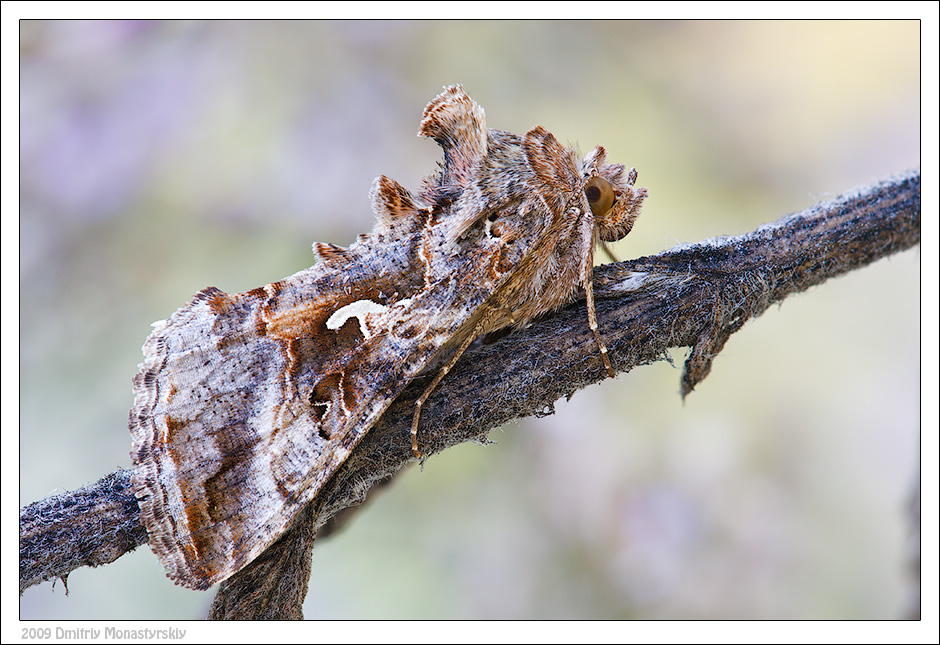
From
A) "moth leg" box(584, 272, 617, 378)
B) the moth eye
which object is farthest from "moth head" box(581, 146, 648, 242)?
"moth leg" box(584, 272, 617, 378)

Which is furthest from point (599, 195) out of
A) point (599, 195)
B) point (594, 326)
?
point (594, 326)

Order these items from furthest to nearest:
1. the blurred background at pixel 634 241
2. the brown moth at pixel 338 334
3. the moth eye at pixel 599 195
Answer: the blurred background at pixel 634 241
the moth eye at pixel 599 195
the brown moth at pixel 338 334

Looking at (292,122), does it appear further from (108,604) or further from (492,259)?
(108,604)

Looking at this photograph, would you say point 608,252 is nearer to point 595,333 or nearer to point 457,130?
point 595,333

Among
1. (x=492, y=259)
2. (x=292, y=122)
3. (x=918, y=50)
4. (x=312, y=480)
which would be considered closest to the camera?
(x=312, y=480)

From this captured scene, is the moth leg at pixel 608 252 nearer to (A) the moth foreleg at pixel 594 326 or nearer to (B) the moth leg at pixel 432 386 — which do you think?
(A) the moth foreleg at pixel 594 326

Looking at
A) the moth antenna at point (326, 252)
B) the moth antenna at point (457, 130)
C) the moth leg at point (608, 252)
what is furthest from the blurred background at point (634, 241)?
the moth antenna at point (326, 252)

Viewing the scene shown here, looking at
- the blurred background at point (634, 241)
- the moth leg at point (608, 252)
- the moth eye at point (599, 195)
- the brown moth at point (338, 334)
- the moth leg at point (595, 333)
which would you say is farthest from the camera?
the blurred background at point (634, 241)

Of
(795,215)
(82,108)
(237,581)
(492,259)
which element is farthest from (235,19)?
(795,215)
